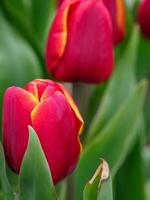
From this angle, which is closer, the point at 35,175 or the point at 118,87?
the point at 35,175

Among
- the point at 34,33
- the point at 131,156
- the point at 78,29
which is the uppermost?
the point at 78,29

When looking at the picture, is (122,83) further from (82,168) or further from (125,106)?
(82,168)

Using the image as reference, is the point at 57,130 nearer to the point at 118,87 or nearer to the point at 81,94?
the point at 81,94

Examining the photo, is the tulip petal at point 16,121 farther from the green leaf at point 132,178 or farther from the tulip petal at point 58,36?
the green leaf at point 132,178

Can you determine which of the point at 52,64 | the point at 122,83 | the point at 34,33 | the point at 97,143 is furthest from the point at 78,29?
the point at 34,33

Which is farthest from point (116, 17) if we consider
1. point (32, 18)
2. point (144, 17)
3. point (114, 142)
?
point (32, 18)

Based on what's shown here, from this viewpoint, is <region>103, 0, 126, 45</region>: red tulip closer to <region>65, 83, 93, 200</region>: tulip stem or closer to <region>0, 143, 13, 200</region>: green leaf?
<region>65, 83, 93, 200</region>: tulip stem
